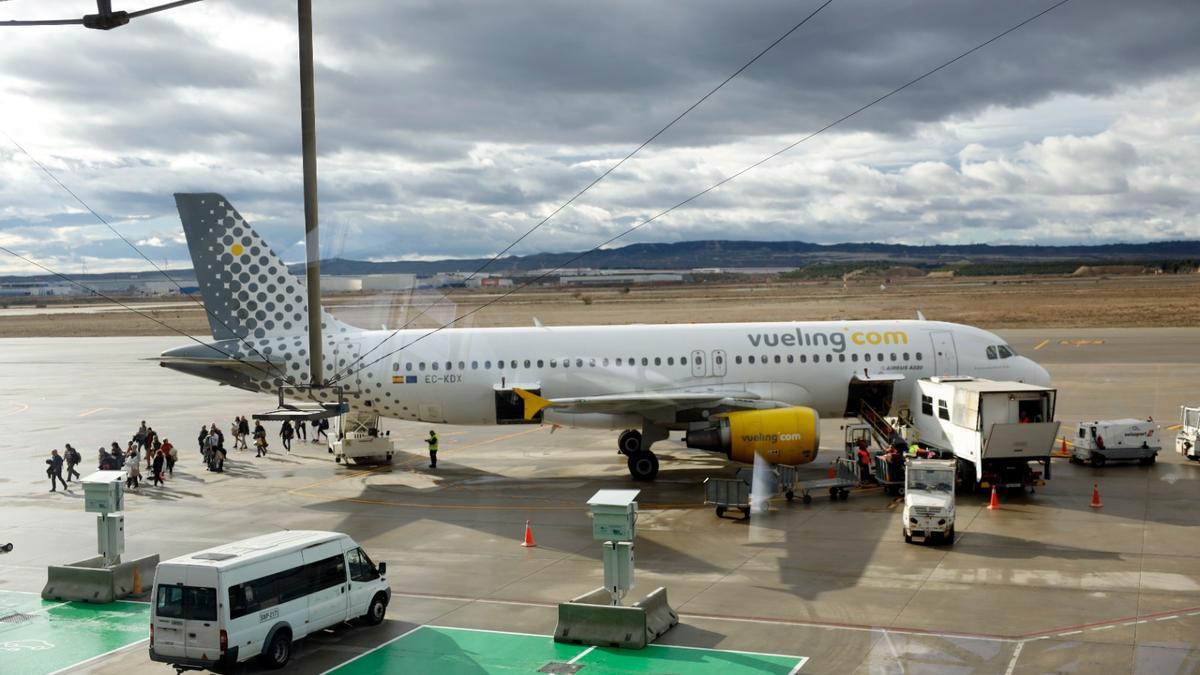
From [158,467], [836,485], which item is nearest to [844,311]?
[836,485]

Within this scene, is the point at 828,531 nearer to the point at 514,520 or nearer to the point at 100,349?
the point at 514,520

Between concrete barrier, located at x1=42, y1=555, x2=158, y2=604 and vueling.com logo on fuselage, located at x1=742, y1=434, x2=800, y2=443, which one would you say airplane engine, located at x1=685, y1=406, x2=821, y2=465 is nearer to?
vueling.com logo on fuselage, located at x1=742, y1=434, x2=800, y2=443

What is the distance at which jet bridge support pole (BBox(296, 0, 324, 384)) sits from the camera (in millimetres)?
14391

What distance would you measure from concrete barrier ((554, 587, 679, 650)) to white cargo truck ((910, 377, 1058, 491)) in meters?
14.7

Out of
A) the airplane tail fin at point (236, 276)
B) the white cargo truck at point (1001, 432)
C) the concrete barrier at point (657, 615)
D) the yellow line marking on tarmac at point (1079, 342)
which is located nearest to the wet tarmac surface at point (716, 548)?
the concrete barrier at point (657, 615)

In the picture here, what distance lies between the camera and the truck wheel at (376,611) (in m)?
19.7

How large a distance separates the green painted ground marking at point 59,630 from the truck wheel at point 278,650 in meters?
3.87

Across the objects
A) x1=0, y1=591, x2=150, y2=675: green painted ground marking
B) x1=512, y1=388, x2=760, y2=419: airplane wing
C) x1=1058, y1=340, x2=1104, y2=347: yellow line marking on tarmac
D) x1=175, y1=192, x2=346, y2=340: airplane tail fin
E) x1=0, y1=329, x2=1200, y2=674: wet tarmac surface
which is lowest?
x1=0, y1=591, x2=150, y2=675: green painted ground marking

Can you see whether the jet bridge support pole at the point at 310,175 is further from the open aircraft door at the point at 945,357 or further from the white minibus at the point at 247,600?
the open aircraft door at the point at 945,357

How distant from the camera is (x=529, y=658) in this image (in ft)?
58.2

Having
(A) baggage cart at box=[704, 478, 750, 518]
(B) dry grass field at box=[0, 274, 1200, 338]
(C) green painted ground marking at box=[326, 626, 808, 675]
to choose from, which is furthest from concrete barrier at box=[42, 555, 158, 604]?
(B) dry grass field at box=[0, 274, 1200, 338]

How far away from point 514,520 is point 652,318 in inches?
3498

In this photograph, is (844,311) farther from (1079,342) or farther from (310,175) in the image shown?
(310,175)

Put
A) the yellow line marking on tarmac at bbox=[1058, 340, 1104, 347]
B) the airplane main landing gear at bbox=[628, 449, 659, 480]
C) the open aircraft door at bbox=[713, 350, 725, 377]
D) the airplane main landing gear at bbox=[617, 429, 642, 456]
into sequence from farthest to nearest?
the yellow line marking on tarmac at bbox=[1058, 340, 1104, 347], the airplane main landing gear at bbox=[617, 429, 642, 456], the open aircraft door at bbox=[713, 350, 725, 377], the airplane main landing gear at bbox=[628, 449, 659, 480]
